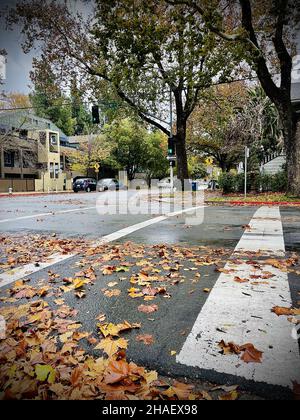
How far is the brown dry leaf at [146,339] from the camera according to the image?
7.59ft

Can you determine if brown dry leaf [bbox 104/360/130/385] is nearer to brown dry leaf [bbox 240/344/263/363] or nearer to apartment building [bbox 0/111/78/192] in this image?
brown dry leaf [bbox 240/344/263/363]

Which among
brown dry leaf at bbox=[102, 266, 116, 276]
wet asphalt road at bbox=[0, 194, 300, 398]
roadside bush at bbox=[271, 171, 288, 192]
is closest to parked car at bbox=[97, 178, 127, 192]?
roadside bush at bbox=[271, 171, 288, 192]

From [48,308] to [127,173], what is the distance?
50.6 m

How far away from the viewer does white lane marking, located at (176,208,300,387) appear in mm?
1958

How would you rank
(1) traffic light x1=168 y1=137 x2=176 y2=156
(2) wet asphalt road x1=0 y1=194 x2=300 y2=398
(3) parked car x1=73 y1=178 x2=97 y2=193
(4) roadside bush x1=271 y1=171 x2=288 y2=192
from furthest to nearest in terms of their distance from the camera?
(3) parked car x1=73 y1=178 x2=97 y2=193
(1) traffic light x1=168 y1=137 x2=176 y2=156
(4) roadside bush x1=271 y1=171 x2=288 y2=192
(2) wet asphalt road x1=0 y1=194 x2=300 y2=398

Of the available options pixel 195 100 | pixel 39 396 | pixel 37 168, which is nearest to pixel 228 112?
pixel 195 100

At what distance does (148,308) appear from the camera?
2902 mm

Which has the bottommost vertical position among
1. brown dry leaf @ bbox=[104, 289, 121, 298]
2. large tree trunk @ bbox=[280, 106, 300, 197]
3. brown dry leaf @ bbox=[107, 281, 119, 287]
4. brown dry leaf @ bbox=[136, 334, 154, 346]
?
brown dry leaf @ bbox=[136, 334, 154, 346]

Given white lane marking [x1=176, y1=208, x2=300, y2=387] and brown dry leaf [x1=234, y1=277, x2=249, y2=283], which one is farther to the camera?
brown dry leaf [x1=234, y1=277, x2=249, y2=283]

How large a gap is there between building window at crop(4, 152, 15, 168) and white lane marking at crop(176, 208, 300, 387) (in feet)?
A: 135

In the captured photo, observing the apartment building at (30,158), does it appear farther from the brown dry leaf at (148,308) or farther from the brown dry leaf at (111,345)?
the brown dry leaf at (111,345)

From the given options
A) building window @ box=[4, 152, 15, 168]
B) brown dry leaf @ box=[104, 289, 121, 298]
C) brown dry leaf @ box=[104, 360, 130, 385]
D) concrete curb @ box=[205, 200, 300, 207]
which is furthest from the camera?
building window @ box=[4, 152, 15, 168]

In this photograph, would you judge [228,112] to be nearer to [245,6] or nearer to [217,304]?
[245,6]

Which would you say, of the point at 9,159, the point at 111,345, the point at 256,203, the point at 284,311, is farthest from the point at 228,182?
the point at 9,159
